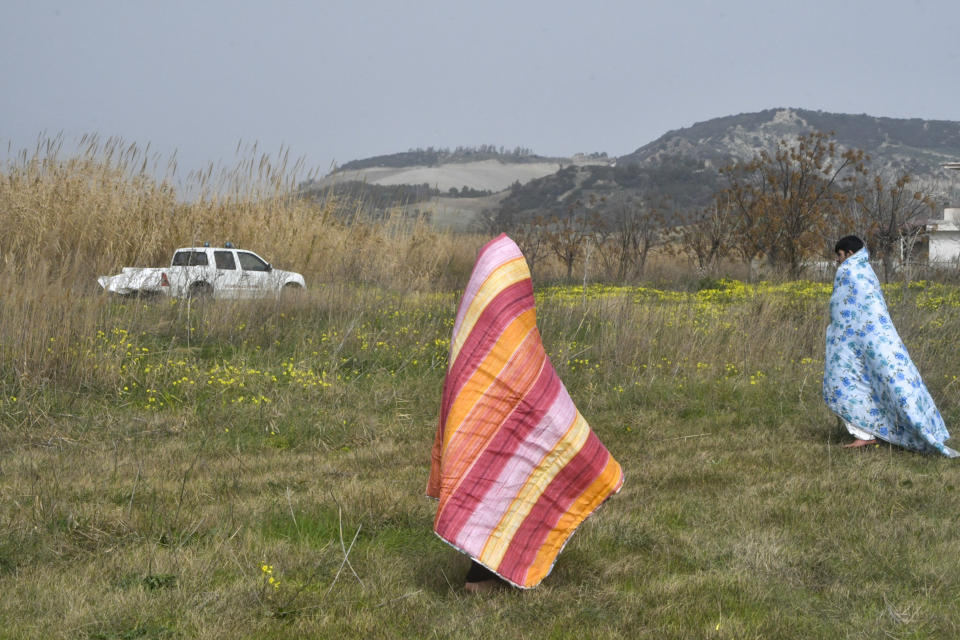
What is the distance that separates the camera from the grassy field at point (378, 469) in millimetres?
3637

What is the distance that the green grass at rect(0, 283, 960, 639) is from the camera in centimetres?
361

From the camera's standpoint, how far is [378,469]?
6273 mm

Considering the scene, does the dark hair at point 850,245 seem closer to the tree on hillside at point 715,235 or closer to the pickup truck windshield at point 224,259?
the pickup truck windshield at point 224,259

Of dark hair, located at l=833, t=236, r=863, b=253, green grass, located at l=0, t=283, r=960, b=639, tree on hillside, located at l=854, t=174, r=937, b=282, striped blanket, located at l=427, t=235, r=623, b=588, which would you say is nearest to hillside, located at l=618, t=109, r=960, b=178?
tree on hillside, located at l=854, t=174, r=937, b=282

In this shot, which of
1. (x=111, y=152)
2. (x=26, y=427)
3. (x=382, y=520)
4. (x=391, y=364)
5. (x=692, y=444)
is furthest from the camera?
(x=111, y=152)

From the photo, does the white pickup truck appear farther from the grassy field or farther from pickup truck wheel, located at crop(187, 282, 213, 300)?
the grassy field

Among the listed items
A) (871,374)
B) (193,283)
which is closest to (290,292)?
(193,283)

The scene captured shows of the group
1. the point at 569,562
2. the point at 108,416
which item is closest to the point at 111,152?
the point at 108,416

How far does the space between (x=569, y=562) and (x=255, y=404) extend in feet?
13.9

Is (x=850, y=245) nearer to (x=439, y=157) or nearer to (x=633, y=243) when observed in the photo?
(x=633, y=243)

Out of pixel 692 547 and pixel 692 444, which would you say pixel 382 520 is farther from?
pixel 692 444

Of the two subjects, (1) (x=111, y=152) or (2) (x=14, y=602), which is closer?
(2) (x=14, y=602)

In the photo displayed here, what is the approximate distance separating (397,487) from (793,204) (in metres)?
18.9

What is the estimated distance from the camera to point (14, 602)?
3.60 metres
